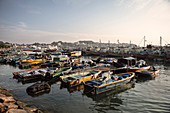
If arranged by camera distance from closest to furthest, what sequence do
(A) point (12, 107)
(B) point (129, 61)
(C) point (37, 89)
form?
(A) point (12, 107) < (C) point (37, 89) < (B) point (129, 61)

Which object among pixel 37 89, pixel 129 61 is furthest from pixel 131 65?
pixel 37 89

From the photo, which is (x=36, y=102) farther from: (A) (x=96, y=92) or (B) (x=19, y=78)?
(B) (x=19, y=78)

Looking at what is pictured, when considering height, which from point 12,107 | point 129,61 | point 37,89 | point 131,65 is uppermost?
point 129,61

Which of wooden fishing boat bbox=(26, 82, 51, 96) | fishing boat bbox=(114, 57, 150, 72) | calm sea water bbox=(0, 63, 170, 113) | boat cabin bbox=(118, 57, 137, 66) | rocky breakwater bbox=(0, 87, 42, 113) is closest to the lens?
rocky breakwater bbox=(0, 87, 42, 113)

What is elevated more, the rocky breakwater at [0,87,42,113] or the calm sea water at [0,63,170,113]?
the rocky breakwater at [0,87,42,113]

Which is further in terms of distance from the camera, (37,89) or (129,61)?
(129,61)

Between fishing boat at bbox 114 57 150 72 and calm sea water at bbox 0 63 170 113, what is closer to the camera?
calm sea water at bbox 0 63 170 113

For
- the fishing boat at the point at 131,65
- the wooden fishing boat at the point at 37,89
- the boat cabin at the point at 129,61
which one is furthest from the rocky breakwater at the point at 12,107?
the boat cabin at the point at 129,61

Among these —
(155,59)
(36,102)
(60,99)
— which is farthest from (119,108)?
(155,59)

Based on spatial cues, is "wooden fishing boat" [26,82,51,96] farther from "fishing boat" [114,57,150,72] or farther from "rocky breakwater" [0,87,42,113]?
"fishing boat" [114,57,150,72]

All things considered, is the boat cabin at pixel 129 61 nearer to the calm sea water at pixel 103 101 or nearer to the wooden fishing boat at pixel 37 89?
the calm sea water at pixel 103 101

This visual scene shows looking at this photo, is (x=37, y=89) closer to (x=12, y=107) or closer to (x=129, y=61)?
(x=12, y=107)

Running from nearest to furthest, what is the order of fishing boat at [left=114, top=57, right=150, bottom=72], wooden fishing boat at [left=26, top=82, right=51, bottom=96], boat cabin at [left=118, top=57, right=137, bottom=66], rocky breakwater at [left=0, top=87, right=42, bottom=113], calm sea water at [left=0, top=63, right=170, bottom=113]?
rocky breakwater at [left=0, top=87, right=42, bottom=113] → calm sea water at [left=0, top=63, right=170, bottom=113] → wooden fishing boat at [left=26, top=82, right=51, bottom=96] → fishing boat at [left=114, top=57, right=150, bottom=72] → boat cabin at [left=118, top=57, right=137, bottom=66]

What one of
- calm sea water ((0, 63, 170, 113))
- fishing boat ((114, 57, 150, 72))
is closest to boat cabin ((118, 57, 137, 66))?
fishing boat ((114, 57, 150, 72))
